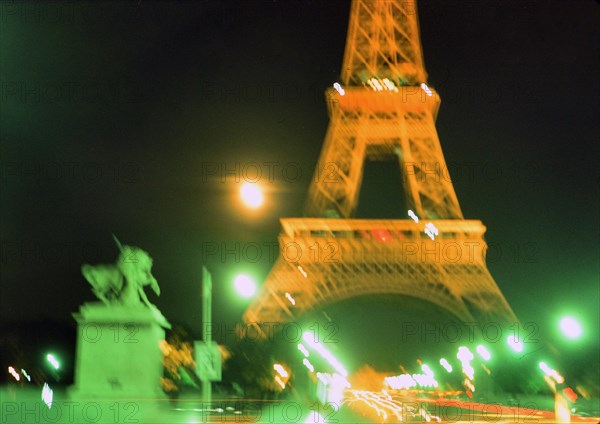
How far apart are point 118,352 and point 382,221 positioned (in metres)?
17.2

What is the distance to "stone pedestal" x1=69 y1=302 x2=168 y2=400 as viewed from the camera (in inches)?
503

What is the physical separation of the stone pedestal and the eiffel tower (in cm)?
1483

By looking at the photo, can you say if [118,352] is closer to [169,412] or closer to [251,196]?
[169,412]

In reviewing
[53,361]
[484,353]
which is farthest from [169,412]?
[484,353]

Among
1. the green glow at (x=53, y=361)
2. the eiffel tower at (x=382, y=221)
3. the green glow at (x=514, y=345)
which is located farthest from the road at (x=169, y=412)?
the eiffel tower at (x=382, y=221)

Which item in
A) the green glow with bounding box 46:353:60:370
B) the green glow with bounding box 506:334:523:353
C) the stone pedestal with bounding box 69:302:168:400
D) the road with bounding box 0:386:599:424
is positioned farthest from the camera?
the green glow with bounding box 506:334:523:353

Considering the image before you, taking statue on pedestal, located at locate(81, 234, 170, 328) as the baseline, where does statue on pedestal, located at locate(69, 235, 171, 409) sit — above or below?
below

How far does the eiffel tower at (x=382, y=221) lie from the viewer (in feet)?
95.4

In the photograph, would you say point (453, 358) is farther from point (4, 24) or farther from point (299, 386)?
point (4, 24)

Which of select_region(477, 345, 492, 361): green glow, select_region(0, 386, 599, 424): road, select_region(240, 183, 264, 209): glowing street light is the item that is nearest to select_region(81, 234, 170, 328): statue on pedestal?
select_region(0, 386, 599, 424): road

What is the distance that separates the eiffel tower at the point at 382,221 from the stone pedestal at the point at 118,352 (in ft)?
48.6

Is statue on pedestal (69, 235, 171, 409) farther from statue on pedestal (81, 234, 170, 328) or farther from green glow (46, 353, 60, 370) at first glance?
green glow (46, 353, 60, 370)

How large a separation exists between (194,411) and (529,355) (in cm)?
1681

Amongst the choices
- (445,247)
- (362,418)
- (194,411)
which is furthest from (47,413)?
(445,247)
